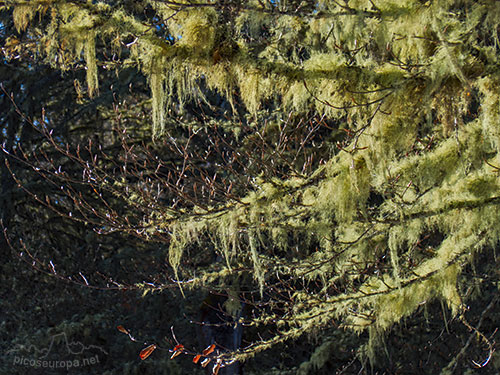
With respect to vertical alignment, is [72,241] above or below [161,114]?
below

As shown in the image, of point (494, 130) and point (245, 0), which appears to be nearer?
point (494, 130)

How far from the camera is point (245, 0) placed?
10.4 feet

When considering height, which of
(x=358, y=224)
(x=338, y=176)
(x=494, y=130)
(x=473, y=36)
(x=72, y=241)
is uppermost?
(x=473, y=36)

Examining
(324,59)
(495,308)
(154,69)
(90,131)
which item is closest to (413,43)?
(324,59)

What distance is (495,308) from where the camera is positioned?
26.5 feet

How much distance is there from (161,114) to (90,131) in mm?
5852

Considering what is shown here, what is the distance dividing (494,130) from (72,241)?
728 cm

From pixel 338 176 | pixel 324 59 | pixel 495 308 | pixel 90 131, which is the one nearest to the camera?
pixel 324 59

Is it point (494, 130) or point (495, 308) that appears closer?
point (494, 130)

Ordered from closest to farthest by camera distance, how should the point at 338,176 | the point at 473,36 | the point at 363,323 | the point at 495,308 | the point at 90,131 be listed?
the point at 473,36
the point at 338,176
the point at 363,323
the point at 495,308
the point at 90,131

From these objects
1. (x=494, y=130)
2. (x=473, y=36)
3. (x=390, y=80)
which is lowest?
(x=494, y=130)

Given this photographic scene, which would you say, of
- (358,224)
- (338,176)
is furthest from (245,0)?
(358,224)

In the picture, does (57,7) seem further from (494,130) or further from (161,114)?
(494,130)

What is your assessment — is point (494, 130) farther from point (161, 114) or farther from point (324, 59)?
point (161, 114)
